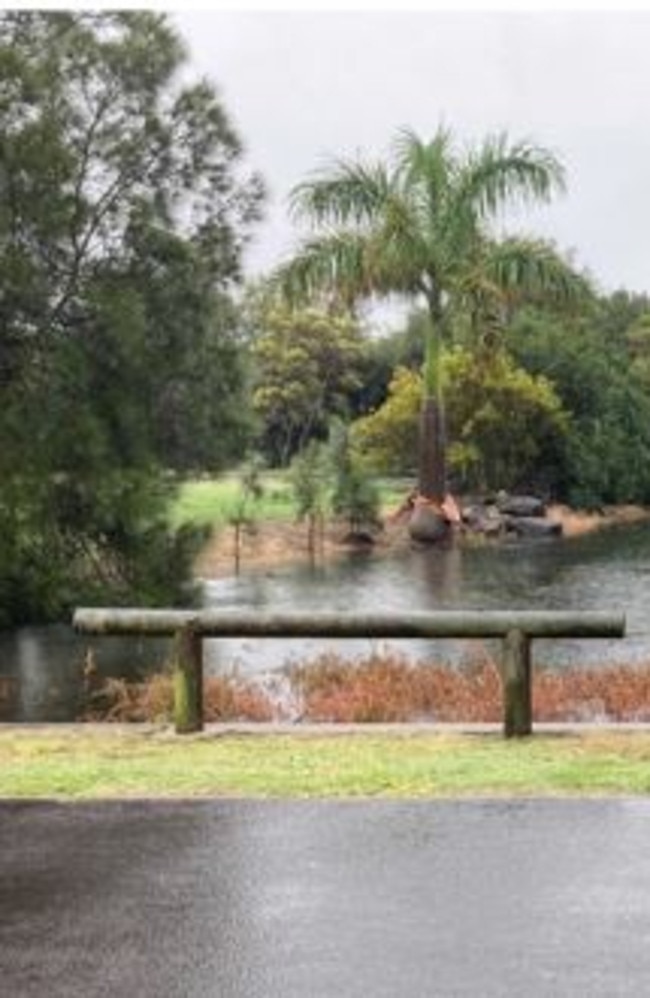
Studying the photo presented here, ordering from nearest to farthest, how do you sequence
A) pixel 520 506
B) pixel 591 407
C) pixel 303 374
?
pixel 520 506
pixel 591 407
pixel 303 374

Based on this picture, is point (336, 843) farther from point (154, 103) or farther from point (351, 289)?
point (351, 289)

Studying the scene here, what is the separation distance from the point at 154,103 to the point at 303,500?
1919 centimetres

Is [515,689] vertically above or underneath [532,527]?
above

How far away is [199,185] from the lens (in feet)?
65.7

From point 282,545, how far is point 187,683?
26.4m

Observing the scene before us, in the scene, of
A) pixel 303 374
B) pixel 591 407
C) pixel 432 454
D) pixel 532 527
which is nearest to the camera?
pixel 432 454

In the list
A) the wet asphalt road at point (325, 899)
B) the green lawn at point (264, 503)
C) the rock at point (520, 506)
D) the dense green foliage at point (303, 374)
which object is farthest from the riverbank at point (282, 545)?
the wet asphalt road at point (325, 899)

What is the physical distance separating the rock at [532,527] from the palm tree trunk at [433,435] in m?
1.96

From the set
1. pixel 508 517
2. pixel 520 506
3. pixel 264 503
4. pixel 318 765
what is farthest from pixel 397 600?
pixel 264 503

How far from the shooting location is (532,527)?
3922cm

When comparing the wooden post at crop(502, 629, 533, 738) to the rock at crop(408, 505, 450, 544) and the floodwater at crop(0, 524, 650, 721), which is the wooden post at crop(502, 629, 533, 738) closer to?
the floodwater at crop(0, 524, 650, 721)

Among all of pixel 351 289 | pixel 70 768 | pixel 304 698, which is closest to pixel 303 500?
pixel 351 289

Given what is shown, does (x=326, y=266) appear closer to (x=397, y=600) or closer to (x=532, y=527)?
(x=532, y=527)

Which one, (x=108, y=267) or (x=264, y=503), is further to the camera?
(x=264, y=503)
